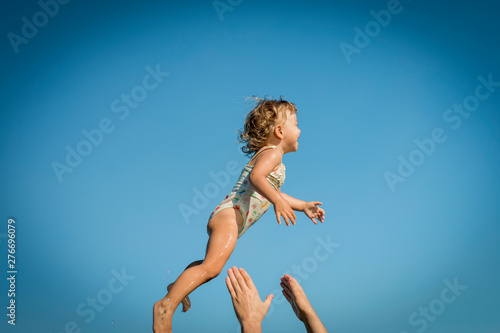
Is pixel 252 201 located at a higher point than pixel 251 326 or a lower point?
higher

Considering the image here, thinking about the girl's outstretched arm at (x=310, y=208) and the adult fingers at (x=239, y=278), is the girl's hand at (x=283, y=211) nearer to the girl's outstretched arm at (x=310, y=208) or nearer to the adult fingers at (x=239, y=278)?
the adult fingers at (x=239, y=278)

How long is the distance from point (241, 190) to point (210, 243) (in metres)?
0.78

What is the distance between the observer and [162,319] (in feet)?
12.1

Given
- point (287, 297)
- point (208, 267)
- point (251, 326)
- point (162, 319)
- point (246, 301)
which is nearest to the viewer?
point (251, 326)

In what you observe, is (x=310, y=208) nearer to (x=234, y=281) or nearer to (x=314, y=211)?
(x=314, y=211)

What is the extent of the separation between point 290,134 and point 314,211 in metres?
1.00

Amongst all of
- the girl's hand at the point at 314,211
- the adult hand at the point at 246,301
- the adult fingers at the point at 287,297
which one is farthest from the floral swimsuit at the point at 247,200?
the adult hand at the point at 246,301

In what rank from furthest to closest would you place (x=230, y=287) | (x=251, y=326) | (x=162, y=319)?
1. (x=162, y=319)
2. (x=230, y=287)
3. (x=251, y=326)

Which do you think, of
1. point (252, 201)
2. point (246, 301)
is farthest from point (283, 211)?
point (246, 301)

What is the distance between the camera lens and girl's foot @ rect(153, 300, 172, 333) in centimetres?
366

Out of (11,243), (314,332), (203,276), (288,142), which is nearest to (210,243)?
(203,276)

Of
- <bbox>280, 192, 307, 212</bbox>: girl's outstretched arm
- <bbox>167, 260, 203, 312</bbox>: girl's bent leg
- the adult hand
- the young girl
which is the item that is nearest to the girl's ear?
the young girl

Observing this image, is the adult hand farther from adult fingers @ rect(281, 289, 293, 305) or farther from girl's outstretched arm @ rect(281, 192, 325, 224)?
girl's outstretched arm @ rect(281, 192, 325, 224)

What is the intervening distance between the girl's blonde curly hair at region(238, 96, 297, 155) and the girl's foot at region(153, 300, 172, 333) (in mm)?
2142
